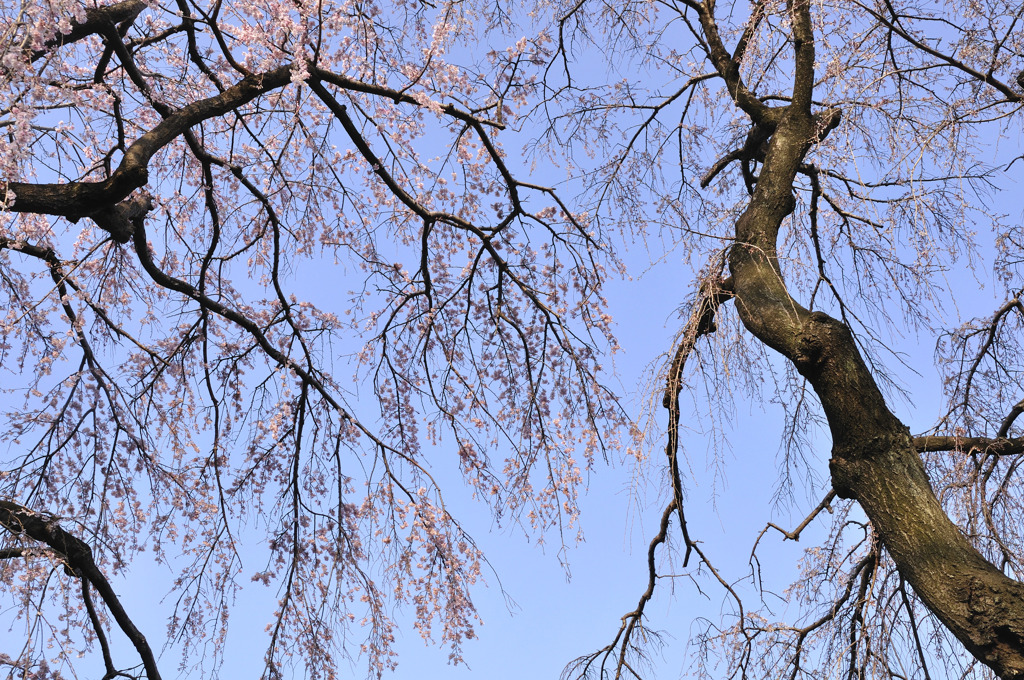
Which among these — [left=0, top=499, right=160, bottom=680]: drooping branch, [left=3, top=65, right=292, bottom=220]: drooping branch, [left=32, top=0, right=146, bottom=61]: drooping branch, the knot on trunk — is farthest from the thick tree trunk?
[left=32, top=0, right=146, bottom=61]: drooping branch

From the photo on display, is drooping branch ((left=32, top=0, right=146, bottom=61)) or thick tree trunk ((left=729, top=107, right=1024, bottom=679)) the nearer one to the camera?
thick tree trunk ((left=729, top=107, right=1024, bottom=679))

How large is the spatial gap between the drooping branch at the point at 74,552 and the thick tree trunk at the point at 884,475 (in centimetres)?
313

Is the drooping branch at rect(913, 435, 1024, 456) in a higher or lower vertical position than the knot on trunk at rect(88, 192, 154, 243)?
lower

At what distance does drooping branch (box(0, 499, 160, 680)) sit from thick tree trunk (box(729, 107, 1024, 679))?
10.3 feet

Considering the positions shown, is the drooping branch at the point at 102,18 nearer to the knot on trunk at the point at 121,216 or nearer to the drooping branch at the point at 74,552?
the knot on trunk at the point at 121,216

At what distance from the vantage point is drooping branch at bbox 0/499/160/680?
3.36 m

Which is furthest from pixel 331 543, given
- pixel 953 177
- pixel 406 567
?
pixel 953 177

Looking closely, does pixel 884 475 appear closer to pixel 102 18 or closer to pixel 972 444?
pixel 972 444

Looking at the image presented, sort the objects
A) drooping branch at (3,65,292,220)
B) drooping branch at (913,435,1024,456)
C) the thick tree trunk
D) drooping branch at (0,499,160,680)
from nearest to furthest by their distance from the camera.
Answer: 1. the thick tree trunk
2. drooping branch at (913,435,1024,456)
3. drooping branch at (3,65,292,220)
4. drooping branch at (0,499,160,680)

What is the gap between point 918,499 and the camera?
241 centimetres

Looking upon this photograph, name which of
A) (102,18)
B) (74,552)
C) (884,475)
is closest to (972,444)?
(884,475)

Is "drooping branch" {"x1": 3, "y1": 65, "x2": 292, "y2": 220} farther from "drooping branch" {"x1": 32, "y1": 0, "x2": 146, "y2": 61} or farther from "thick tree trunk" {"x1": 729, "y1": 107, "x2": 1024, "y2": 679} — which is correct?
"thick tree trunk" {"x1": 729, "y1": 107, "x2": 1024, "y2": 679}

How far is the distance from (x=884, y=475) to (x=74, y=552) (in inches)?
141

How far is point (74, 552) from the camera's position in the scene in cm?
371
